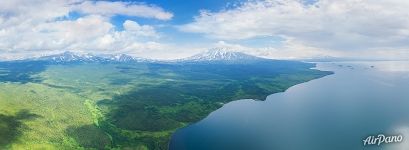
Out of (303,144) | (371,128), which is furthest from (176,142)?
(371,128)

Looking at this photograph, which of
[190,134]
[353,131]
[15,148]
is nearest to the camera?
[15,148]

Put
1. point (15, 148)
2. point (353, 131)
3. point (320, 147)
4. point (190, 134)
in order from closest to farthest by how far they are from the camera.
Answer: point (320, 147)
point (15, 148)
point (353, 131)
point (190, 134)

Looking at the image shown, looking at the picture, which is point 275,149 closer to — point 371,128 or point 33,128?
point 371,128

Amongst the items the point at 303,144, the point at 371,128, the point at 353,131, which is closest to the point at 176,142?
the point at 303,144

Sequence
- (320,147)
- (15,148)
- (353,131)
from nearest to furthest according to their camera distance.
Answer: (320,147) < (15,148) < (353,131)

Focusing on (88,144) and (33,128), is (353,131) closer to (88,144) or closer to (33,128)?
(88,144)

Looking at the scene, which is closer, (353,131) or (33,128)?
(353,131)

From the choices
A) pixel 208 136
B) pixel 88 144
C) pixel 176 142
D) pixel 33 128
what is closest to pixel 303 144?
pixel 208 136

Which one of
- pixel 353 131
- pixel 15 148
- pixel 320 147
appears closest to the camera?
pixel 320 147

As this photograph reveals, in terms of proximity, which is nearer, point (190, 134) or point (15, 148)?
point (15, 148)
